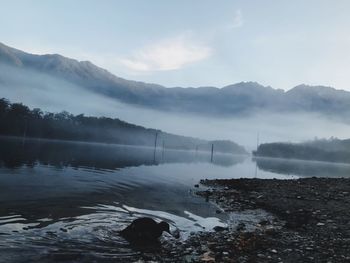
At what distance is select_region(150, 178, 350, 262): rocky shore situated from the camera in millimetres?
13789

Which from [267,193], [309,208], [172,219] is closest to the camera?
[172,219]

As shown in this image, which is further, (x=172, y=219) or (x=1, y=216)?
(x=172, y=219)

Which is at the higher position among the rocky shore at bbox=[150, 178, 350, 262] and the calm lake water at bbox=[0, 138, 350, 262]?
the rocky shore at bbox=[150, 178, 350, 262]

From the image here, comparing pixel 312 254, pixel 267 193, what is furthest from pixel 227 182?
pixel 312 254

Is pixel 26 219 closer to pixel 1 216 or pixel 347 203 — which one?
pixel 1 216

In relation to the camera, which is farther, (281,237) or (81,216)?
(81,216)

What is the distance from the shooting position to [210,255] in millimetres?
13648

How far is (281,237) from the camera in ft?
57.6

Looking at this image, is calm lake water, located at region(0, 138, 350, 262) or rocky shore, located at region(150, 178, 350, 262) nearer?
calm lake water, located at region(0, 138, 350, 262)

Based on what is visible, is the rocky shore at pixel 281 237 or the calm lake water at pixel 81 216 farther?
the rocky shore at pixel 281 237

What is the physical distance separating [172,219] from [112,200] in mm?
6958

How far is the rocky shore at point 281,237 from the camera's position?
13.8 m

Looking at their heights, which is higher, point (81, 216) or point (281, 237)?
point (281, 237)

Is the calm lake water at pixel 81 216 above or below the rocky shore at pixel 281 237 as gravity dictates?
below
